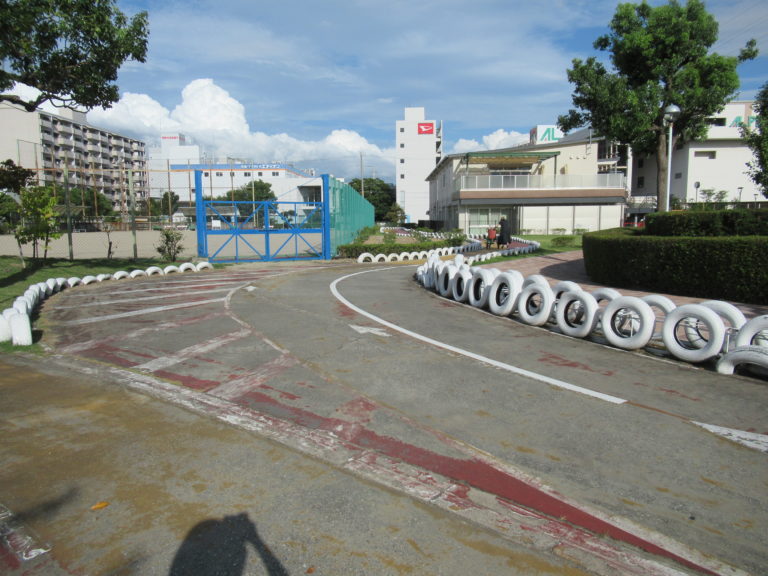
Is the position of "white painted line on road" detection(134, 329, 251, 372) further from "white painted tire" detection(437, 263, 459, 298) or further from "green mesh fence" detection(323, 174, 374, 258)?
"green mesh fence" detection(323, 174, 374, 258)

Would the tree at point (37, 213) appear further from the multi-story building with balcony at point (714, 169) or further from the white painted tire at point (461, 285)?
the multi-story building with balcony at point (714, 169)

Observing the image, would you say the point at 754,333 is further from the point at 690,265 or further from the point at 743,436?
the point at 690,265

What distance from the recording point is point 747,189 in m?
51.1

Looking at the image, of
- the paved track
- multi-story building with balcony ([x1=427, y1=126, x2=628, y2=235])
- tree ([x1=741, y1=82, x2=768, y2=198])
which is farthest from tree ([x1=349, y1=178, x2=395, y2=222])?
the paved track

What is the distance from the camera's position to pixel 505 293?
1101 centimetres

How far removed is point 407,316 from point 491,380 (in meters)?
4.21

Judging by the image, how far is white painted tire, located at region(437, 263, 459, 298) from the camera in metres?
12.6

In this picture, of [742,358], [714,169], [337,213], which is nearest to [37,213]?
[337,213]

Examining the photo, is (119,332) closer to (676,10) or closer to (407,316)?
(407,316)

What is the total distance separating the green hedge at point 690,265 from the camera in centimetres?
1059

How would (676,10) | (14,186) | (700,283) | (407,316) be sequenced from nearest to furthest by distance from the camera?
(407,316)
(700,283)
(14,186)
(676,10)

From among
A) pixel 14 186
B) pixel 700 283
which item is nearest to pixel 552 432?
pixel 700 283

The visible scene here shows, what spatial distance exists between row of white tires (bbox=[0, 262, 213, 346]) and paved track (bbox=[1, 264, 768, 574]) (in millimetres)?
523

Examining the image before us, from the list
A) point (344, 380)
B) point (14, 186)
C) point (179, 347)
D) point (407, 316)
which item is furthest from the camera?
point (14, 186)
